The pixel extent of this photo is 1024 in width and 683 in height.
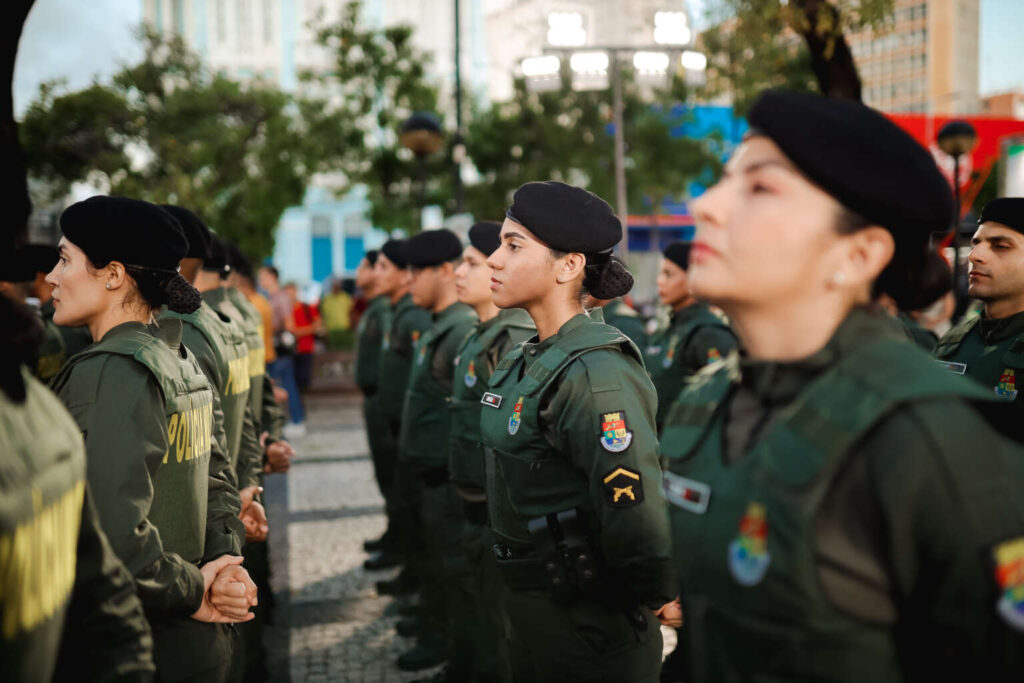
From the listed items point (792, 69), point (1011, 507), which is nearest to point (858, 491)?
point (1011, 507)

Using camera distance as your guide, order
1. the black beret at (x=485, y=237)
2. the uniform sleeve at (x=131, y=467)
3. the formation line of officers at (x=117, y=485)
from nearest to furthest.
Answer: the formation line of officers at (x=117, y=485)
the uniform sleeve at (x=131, y=467)
the black beret at (x=485, y=237)

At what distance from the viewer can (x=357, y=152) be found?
59.5ft

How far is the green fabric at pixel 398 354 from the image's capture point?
23.2 feet

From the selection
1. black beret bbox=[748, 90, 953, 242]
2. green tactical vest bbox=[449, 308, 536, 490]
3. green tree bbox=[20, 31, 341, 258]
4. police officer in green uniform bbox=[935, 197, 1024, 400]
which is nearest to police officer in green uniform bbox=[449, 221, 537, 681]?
green tactical vest bbox=[449, 308, 536, 490]

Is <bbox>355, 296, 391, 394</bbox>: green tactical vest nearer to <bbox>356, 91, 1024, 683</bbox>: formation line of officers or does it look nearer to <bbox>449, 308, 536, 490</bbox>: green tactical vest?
<bbox>449, 308, 536, 490</bbox>: green tactical vest

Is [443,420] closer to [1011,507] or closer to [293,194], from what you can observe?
[1011,507]

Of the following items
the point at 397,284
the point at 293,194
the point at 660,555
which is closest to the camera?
the point at 660,555

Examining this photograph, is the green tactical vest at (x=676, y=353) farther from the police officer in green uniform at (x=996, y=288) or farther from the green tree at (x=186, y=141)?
the green tree at (x=186, y=141)

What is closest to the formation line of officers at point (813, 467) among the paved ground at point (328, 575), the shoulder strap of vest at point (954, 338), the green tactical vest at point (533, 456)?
the green tactical vest at point (533, 456)

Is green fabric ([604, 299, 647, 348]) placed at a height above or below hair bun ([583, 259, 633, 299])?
below

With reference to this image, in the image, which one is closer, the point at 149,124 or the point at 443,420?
the point at 443,420

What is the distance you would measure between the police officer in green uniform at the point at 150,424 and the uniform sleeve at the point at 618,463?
1.16 m

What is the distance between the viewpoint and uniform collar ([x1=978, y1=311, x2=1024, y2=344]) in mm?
3914

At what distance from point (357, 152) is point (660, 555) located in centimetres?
1659
